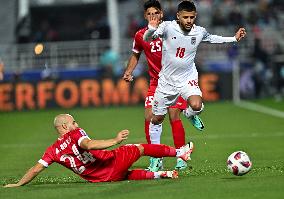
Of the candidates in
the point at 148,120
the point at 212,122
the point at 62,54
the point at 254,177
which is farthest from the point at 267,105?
the point at 254,177

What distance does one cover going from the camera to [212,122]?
2369 cm

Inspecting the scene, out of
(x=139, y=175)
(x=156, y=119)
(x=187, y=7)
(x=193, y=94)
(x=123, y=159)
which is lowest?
(x=139, y=175)

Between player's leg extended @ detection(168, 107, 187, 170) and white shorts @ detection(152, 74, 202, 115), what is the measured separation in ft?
0.92

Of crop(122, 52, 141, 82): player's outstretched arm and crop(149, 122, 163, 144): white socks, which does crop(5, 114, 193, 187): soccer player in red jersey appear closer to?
crop(149, 122, 163, 144): white socks

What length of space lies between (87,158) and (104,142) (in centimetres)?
68

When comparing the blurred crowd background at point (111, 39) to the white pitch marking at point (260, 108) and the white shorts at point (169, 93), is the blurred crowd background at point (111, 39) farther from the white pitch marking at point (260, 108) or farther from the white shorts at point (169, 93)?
the white shorts at point (169, 93)

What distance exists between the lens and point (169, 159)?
51.7 feet

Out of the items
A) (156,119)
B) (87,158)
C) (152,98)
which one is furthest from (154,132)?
(87,158)

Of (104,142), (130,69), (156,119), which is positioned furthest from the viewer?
(130,69)

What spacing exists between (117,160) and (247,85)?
19.5m

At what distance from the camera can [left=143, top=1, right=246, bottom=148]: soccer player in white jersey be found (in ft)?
42.7

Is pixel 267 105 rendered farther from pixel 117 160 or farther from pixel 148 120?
pixel 117 160

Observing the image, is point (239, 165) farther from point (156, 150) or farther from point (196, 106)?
point (196, 106)

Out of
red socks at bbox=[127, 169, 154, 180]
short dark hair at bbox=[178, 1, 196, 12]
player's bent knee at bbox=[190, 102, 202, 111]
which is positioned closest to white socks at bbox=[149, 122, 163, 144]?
player's bent knee at bbox=[190, 102, 202, 111]
